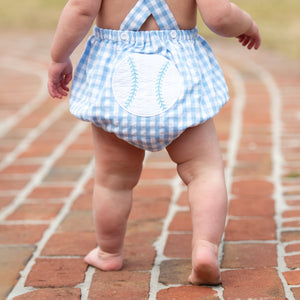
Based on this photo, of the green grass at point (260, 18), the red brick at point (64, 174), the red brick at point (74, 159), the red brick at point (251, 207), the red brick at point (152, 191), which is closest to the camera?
the red brick at point (251, 207)

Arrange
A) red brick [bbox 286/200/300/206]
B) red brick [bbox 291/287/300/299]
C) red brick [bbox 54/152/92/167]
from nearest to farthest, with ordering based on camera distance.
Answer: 1. red brick [bbox 291/287/300/299]
2. red brick [bbox 286/200/300/206]
3. red brick [bbox 54/152/92/167]

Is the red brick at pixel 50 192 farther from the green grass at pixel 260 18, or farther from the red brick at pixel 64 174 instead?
the green grass at pixel 260 18

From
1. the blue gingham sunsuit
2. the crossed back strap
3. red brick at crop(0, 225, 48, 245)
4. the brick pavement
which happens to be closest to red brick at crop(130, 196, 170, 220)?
the brick pavement

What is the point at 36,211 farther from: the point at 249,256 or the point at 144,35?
the point at 144,35

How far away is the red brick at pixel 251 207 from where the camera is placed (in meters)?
3.25

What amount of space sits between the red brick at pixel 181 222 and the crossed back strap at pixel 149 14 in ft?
3.53

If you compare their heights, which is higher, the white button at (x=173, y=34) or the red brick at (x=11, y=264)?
the white button at (x=173, y=34)

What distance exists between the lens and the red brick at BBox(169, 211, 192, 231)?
3.07 meters

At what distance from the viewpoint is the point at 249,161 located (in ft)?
13.7

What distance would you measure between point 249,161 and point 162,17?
2.00 meters

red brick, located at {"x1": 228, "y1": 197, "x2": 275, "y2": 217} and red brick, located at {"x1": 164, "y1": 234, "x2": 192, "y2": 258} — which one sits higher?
red brick, located at {"x1": 164, "y1": 234, "x2": 192, "y2": 258}

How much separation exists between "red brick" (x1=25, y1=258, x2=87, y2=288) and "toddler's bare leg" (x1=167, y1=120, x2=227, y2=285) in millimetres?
465

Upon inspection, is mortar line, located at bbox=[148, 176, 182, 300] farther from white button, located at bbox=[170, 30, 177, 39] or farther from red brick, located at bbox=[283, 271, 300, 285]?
white button, located at bbox=[170, 30, 177, 39]

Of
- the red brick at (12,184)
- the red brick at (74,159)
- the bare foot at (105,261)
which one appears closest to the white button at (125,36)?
the bare foot at (105,261)
